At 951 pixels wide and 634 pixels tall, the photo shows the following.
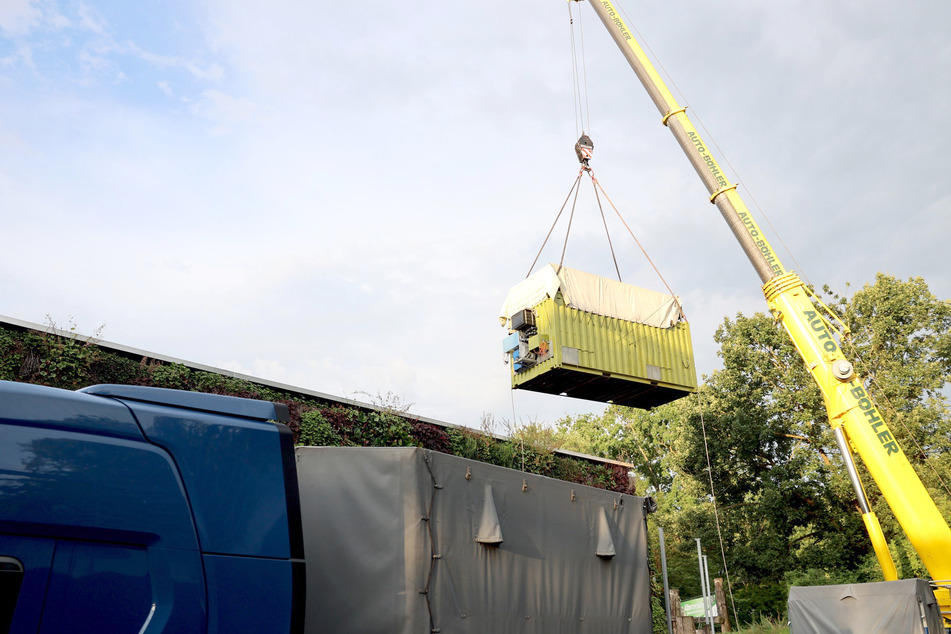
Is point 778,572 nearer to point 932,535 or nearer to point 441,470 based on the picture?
point 932,535

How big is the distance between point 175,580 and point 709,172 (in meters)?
15.6

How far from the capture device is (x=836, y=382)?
14.0 meters

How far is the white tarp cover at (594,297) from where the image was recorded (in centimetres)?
1377

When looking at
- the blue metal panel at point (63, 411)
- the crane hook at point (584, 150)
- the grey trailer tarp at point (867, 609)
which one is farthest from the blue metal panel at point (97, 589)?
the crane hook at point (584, 150)

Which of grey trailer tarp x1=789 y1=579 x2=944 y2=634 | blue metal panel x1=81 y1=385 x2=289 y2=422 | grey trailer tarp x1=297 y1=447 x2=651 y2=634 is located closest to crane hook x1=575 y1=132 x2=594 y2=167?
grey trailer tarp x1=789 y1=579 x2=944 y2=634

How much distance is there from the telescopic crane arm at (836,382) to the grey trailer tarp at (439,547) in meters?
9.17

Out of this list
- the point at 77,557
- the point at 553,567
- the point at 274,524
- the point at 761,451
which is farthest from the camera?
the point at 761,451

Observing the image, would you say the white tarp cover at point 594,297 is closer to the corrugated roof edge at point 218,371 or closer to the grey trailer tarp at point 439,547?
the corrugated roof edge at point 218,371

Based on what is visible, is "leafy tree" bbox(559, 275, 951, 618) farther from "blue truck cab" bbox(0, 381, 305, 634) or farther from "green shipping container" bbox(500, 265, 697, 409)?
"blue truck cab" bbox(0, 381, 305, 634)

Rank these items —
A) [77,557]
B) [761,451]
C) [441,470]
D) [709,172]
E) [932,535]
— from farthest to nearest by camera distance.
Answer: [761,451] < [709,172] < [932,535] < [441,470] < [77,557]

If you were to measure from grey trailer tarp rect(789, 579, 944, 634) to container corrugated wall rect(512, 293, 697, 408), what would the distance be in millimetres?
4294

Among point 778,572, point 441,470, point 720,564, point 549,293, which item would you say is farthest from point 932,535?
point 720,564

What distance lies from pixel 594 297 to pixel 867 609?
6893 millimetres

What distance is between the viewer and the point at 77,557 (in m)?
2.73
